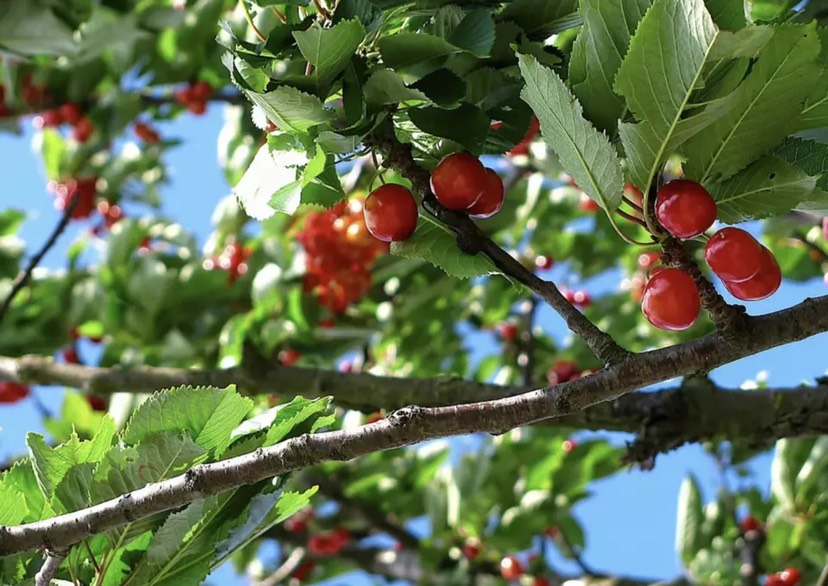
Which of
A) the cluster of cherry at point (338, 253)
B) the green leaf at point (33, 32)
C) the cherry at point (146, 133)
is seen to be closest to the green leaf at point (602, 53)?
the cluster of cherry at point (338, 253)

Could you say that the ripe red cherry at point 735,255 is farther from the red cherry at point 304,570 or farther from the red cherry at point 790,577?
the red cherry at point 304,570

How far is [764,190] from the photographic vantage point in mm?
1123

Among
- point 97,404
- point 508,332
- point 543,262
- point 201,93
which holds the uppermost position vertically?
point 201,93

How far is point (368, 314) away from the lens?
11.8ft

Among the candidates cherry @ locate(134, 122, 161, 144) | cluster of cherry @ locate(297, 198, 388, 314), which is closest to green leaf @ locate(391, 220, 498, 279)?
cluster of cherry @ locate(297, 198, 388, 314)

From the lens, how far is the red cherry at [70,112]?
4312 millimetres

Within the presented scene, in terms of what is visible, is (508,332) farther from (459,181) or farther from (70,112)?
(459,181)

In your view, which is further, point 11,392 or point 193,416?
point 11,392

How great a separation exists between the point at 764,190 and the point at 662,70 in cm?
20

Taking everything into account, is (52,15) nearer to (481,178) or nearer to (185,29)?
(185,29)

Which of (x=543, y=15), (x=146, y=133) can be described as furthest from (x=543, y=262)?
(x=543, y=15)

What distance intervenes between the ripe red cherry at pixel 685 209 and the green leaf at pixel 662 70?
0.14ft

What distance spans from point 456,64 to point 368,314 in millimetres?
2274

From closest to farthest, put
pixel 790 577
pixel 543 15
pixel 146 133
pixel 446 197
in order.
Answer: pixel 446 197
pixel 543 15
pixel 790 577
pixel 146 133
